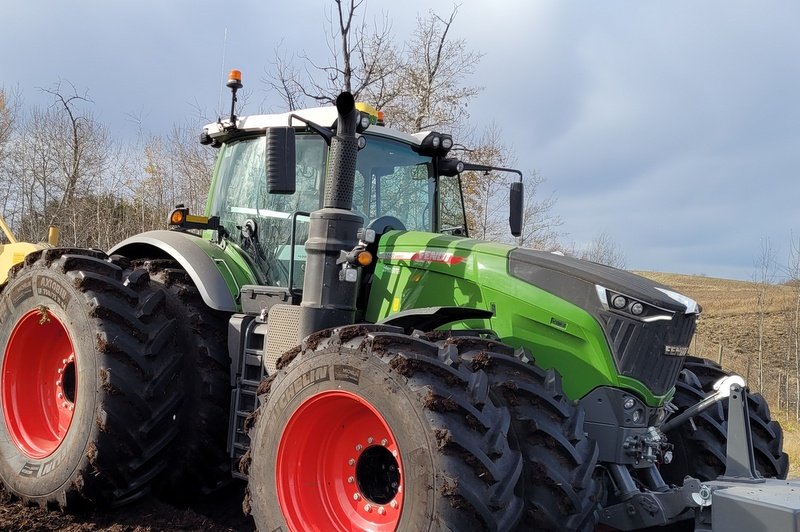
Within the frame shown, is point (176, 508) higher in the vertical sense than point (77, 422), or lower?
lower

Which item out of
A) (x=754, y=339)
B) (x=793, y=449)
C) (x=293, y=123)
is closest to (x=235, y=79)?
(x=293, y=123)

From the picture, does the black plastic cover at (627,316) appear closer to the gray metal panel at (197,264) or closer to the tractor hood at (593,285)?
the tractor hood at (593,285)

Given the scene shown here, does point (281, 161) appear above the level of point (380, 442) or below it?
above

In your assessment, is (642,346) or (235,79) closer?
(642,346)

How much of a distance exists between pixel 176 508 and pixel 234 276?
5.02ft

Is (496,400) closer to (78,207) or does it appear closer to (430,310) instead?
(430,310)

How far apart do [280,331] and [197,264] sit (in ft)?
3.11

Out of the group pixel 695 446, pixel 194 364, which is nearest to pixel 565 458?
pixel 695 446

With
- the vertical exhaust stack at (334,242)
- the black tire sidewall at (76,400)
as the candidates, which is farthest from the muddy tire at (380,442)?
the black tire sidewall at (76,400)

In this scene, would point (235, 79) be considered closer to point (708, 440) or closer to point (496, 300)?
point (496, 300)

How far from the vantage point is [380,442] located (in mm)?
3363

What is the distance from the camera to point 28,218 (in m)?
19.4

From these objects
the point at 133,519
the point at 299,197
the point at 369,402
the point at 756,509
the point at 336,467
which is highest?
the point at 299,197

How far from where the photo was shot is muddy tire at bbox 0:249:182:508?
4.27 meters
